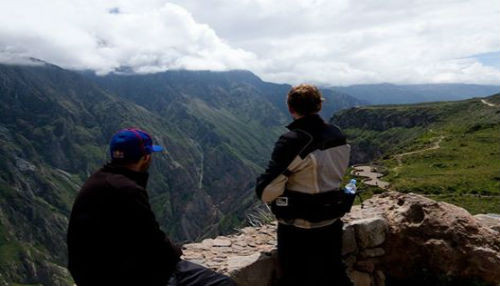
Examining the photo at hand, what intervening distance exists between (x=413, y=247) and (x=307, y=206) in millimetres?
4772

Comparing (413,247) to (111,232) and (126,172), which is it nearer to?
(126,172)

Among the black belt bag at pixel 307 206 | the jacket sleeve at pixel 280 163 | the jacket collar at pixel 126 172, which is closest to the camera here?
the jacket collar at pixel 126 172

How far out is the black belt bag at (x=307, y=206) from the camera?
23.6ft

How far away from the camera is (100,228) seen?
18.0ft

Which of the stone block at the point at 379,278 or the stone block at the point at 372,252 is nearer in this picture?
the stone block at the point at 372,252

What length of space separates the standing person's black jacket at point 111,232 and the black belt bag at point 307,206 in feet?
7.71

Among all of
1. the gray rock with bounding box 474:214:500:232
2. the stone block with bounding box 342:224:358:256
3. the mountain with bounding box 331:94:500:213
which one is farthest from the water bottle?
the mountain with bounding box 331:94:500:213

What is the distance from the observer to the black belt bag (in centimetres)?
719

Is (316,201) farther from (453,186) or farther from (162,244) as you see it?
(453,186)

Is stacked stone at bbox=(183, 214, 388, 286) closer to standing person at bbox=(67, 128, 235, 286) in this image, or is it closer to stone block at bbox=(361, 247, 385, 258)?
stone block at bbox=(361, 247, 385, 258)

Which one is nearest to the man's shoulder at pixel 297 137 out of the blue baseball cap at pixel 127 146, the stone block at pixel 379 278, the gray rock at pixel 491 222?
A: the blue baseball cap at pixel 127 146

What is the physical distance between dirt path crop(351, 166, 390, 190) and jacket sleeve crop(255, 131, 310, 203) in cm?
6572

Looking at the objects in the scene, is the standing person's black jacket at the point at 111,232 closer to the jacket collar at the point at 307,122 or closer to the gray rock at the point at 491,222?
the jacket collar at the point at 307,122

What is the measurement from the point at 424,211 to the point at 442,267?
1.34 metres
